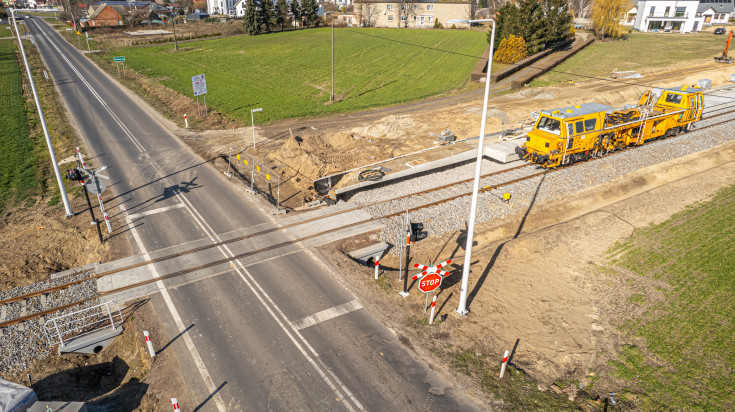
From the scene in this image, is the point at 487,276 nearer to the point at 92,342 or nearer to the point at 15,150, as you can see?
the point at 92,342

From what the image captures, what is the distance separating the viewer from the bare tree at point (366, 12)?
108444 mm

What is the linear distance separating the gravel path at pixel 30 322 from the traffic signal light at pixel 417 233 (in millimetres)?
12943

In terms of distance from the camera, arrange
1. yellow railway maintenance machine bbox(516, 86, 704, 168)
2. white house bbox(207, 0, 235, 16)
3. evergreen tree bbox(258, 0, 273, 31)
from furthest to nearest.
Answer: white house bbox(207, 0, 235, 16), evergreen tree bbox(258, 0, 273, 31), yellow railway maintenance machine bbox(516, 86, 704, 168)

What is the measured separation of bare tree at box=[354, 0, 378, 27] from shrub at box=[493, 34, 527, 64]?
197ft

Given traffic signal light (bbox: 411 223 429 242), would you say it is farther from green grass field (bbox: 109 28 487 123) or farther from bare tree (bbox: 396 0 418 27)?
bare tree (bbox: 396 0 418 27)

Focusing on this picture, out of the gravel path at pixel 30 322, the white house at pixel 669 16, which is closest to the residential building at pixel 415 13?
the white house at pixel 669 16

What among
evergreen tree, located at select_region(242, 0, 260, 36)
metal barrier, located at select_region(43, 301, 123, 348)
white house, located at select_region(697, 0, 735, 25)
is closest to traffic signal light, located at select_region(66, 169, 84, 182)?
metal barrier, located at select_region(43, 301, 123, 348)

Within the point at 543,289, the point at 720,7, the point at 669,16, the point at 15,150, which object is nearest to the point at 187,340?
the point at 543,289

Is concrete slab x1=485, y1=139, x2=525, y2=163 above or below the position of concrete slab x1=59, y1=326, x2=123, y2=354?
above

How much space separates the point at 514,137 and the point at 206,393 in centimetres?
2616

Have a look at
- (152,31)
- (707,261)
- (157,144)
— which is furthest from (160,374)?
(152,31)

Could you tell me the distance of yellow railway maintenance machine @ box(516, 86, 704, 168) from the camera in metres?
24.9

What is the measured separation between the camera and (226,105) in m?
43.4

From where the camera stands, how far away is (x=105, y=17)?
105 metres
